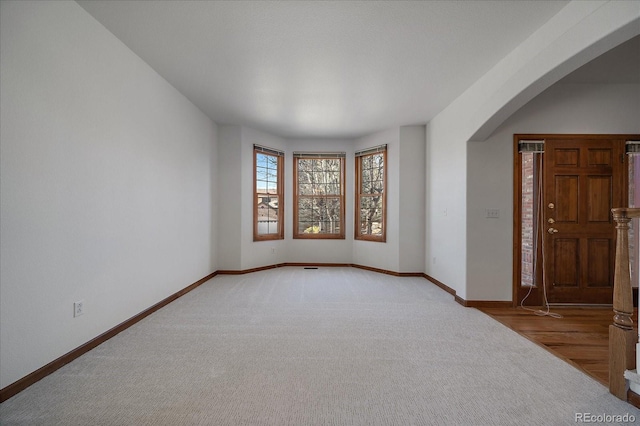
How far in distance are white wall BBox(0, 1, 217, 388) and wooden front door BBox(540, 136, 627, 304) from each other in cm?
459

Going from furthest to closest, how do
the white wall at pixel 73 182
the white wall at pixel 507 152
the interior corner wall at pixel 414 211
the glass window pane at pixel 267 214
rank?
the glass window pane at pixel 267 214, the interior corner wall at pixel 414 211, the white wall at pixel 507 152, the white wall at pixel 73 182

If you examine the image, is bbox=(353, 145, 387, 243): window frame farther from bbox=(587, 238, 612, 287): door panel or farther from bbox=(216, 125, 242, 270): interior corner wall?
bbox=(587, 238, 612, 287): door panel

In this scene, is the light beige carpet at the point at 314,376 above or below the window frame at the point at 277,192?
below

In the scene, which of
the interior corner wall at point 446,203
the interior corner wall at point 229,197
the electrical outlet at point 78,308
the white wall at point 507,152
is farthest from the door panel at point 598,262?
the electrical outlet at point 78,308

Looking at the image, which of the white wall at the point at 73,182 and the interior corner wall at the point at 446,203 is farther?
→ the interior corner wall at the point at 446,203

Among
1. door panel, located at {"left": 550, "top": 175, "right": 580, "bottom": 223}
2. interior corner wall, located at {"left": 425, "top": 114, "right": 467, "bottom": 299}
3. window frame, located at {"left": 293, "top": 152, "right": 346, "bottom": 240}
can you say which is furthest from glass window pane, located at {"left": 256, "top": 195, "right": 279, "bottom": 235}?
door panel, located at {"left": 550, "top": 175, "right": 580, "bottom": 223}

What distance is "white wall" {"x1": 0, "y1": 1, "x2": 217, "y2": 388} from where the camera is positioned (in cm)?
205

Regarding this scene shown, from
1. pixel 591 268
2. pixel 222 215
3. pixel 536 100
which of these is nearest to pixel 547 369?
pixel 591 268

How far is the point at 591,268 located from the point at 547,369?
2.41 meters

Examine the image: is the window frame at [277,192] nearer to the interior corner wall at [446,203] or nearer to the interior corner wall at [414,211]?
the interior corner wall at [414,211]

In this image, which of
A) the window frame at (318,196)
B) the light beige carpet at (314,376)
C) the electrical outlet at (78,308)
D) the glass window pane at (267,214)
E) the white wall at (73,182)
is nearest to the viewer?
the light beige carpet at (314,376)

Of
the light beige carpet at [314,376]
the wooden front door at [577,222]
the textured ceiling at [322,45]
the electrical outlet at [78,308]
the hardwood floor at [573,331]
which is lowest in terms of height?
the hardwood floor at [573,331]

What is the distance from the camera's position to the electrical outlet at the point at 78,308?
2.55 m

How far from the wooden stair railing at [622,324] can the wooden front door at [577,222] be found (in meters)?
2.09
